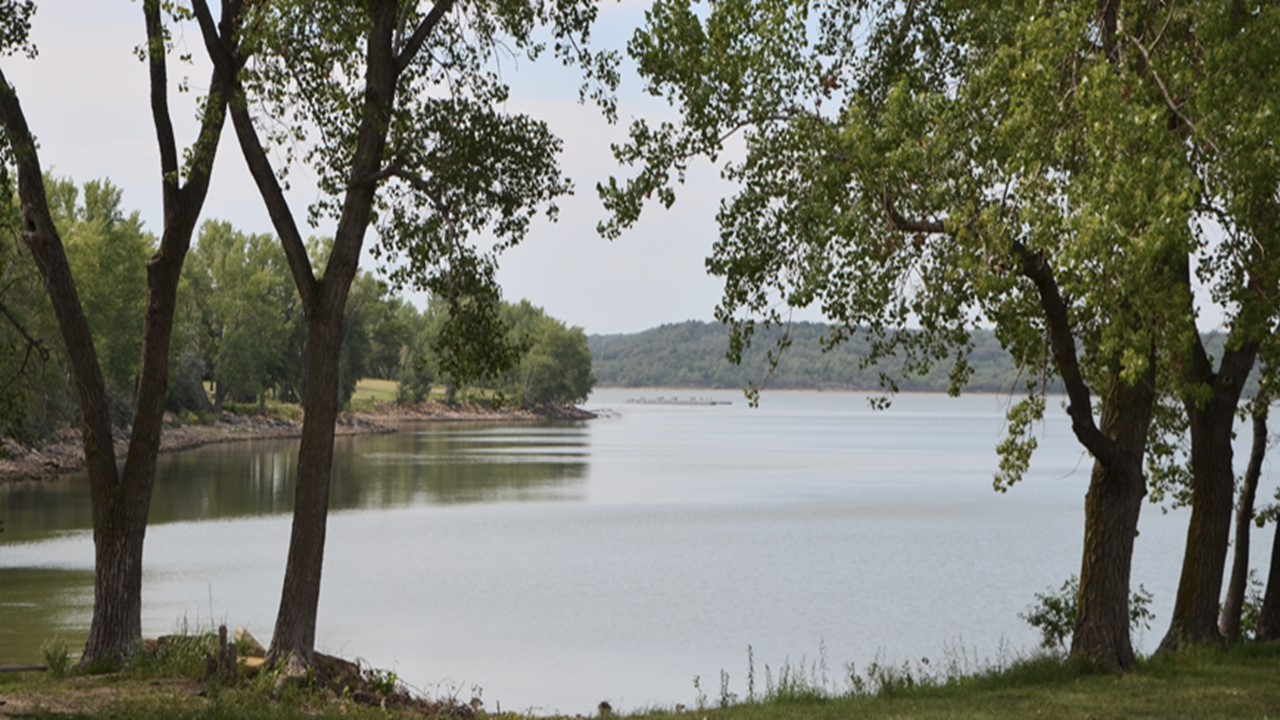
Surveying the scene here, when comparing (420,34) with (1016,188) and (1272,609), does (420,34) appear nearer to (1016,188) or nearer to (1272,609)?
(1016,188)

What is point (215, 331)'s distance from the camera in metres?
90.9

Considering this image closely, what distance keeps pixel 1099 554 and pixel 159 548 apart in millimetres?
26541

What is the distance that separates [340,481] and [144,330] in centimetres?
4347

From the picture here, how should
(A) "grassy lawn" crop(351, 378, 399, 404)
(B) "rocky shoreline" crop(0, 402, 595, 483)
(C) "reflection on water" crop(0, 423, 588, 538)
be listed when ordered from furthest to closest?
(A) "grassy lawn" crop(351, 378, 399, 404), (B) "rocky shoreline" crop(0, 402, 595, 483), (C) "reflection on water" crop(0, 423, 588, 538)

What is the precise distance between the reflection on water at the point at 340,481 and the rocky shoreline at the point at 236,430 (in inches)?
53.1

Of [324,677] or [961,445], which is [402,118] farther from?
[961,445]

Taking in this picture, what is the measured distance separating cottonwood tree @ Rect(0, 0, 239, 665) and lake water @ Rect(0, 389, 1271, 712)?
5.32 metres

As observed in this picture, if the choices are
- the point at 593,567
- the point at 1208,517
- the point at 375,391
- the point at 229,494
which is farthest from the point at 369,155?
the point at 375,391

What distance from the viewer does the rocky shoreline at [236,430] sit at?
172ft

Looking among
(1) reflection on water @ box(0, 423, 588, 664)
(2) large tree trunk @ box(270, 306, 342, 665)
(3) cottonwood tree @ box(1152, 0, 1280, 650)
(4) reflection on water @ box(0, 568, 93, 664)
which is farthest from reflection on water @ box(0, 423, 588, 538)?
(3) cottonwood tree @ box(1152, 0, 1280, 650)

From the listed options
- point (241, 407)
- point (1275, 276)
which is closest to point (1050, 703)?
point (1275, 276)

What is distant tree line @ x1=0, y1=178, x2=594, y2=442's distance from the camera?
4509 cm

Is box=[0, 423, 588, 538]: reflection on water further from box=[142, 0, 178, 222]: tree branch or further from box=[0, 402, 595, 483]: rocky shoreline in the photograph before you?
box=[142, 0, 178, 222]: tree branch

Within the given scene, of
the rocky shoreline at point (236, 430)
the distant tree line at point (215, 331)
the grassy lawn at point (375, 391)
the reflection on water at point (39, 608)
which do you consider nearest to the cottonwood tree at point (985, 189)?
the distant tree line at point (215, 331)
